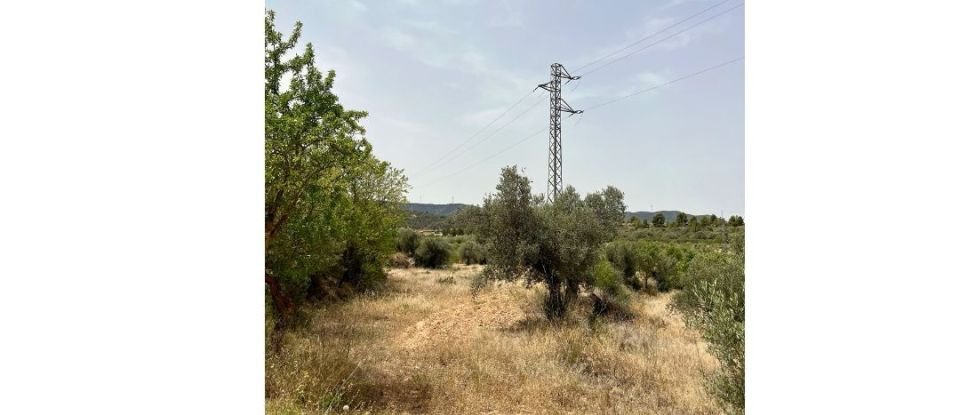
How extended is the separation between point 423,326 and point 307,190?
4.96 m

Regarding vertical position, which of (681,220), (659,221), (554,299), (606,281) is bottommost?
(554,299)

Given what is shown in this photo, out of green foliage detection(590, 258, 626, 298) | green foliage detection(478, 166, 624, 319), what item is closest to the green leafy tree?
green foliage detection(590, 258, 626, 298)

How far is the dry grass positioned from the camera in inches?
174

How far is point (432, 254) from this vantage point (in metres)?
22.2

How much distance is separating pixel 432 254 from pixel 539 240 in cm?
1355

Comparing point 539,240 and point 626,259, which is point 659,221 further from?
point 539,240

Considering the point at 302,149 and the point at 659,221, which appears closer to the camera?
the point at 302,149

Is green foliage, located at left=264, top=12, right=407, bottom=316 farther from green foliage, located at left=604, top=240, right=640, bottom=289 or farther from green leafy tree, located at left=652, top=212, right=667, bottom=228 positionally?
green leafy tree, located at left=652, top=212, right=667, bottom=228

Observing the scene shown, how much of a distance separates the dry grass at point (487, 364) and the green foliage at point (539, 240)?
0.77 meters

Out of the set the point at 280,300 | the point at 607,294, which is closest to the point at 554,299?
the point at 607,294

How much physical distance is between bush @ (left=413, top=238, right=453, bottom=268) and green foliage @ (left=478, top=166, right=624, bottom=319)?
12.6 metres
